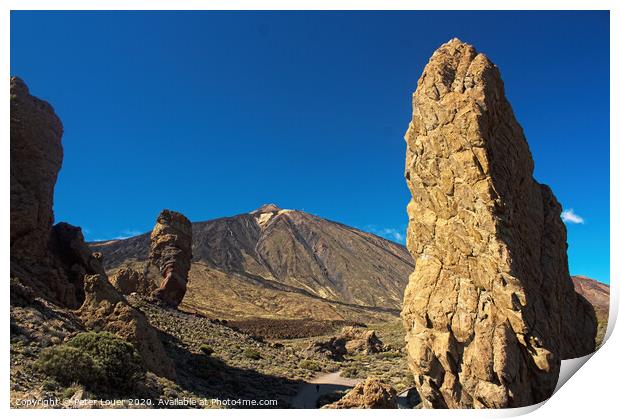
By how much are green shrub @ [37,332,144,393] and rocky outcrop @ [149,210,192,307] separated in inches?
1049

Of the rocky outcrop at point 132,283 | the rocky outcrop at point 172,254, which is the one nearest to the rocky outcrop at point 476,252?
the rocky outcrop at point 172,254

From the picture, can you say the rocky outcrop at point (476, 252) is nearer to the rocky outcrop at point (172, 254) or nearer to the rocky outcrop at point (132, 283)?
the rocky outcrop at point (172, 254)

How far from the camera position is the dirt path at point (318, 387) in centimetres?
1890

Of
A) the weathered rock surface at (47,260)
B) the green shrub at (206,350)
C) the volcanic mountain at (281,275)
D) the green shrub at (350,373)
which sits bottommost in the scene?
the green shrub at (350,373)

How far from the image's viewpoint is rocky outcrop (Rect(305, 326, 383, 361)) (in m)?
36.6

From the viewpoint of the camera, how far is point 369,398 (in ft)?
38.9

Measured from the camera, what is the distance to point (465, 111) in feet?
37.5

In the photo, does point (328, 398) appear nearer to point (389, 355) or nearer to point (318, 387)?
point (318, 387)

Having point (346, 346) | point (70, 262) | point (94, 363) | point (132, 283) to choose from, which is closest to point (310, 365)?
point (346, 346)

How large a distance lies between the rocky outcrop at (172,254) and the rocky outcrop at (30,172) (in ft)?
64.3

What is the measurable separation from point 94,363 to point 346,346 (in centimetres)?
3329

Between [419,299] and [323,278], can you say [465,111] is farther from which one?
[323,278]

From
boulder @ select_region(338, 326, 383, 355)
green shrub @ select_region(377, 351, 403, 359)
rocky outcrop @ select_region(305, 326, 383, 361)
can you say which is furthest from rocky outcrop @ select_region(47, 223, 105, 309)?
boulder @ select_region(338, 326, 383, 355)
